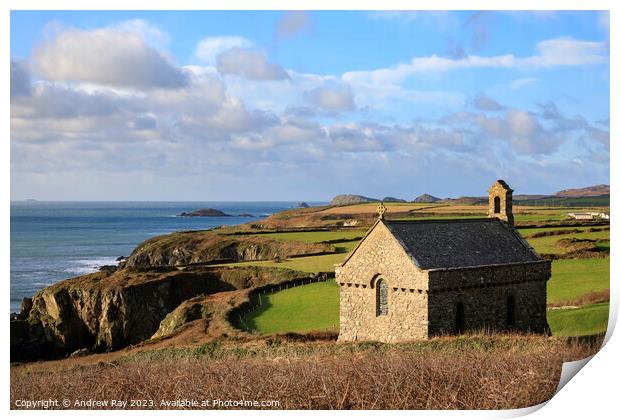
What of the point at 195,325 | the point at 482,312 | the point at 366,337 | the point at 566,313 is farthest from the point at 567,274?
the point at 195,325

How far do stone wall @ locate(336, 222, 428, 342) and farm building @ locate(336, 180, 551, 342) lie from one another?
34 mm

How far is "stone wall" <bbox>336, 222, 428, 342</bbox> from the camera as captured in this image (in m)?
26.5

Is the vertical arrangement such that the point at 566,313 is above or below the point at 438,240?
below

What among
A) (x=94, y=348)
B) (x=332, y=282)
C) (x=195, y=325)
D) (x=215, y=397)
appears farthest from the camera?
(x=94, y=348)

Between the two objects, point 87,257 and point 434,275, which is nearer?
point 434,275

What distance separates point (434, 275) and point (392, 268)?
70.7 inches

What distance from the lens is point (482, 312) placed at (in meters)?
27.3

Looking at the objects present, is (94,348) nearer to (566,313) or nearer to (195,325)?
(195,325)

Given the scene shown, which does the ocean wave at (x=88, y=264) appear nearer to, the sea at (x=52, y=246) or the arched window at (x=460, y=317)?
the sea at (x=52, y=246)

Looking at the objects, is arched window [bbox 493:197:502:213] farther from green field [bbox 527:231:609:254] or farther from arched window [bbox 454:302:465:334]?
green field [bbox 527:231:609:254]

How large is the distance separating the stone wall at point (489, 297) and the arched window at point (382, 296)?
203cm

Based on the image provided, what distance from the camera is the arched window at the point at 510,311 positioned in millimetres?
28266

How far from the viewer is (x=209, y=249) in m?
58.2

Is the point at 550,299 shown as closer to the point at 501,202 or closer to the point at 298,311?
the point at 501,202
